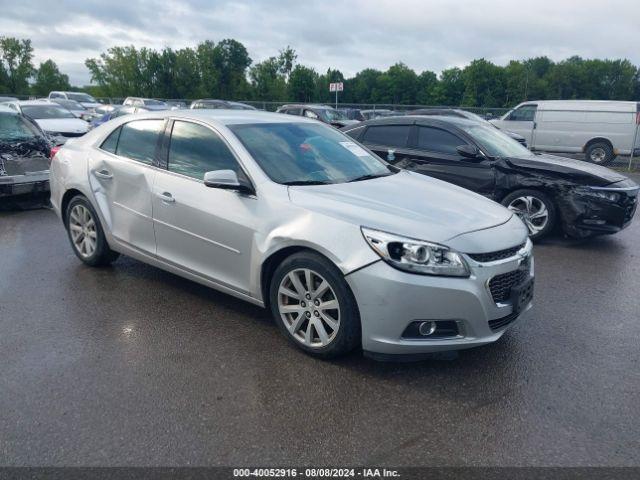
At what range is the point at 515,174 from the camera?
23.2ft

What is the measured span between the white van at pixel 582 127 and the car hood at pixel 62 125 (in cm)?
1389

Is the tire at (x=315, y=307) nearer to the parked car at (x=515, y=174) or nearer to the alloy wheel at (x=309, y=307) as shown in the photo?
the alloy wheel at (x=309, y=307)

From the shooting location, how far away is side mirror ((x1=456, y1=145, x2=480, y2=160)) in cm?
718

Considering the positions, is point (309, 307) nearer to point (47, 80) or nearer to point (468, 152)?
point (468, 152)

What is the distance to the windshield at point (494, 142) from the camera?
7383 millimetres

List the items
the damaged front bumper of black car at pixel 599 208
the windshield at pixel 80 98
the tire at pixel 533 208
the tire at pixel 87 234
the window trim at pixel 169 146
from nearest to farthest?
1. the window trim at pixel 169 146
2. the tire at pixel 87 234
3. the damaged front bumper of black car at pixel 599 208
4. the tire at pixel 533 208
5. the windshield at pixel 80 98

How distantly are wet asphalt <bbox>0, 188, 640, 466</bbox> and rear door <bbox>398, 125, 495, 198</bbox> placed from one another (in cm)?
267

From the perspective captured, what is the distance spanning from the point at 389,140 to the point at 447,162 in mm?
1077

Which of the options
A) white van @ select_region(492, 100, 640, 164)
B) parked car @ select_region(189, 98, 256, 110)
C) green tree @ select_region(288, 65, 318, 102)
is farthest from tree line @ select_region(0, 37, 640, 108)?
white van @ select_region(492, 100, 640, 164)

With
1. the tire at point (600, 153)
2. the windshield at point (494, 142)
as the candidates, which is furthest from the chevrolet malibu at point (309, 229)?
the tire at point (600, 153)

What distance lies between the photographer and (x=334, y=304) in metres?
3.46

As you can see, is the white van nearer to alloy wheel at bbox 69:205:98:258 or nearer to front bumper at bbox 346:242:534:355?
front bumper at bbox 346:242:534:355

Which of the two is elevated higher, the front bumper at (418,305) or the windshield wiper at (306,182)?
the windshield wiper at (306,182)

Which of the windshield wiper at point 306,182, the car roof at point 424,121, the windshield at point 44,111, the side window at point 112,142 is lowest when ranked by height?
the windshield at point 44,111
